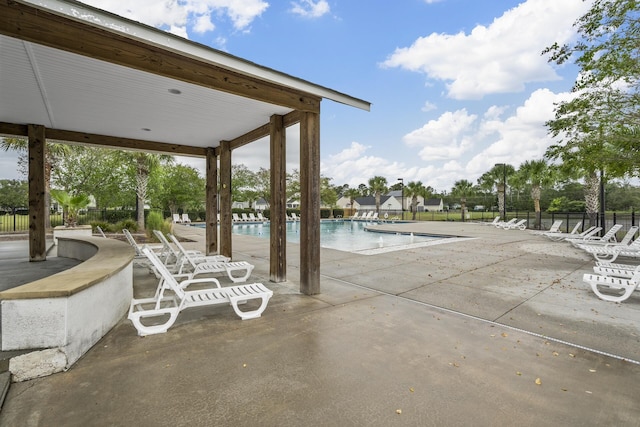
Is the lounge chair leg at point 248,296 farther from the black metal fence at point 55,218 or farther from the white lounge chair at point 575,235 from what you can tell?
the black metal fence at point 55,218

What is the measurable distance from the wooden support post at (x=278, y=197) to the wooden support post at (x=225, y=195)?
271 cm

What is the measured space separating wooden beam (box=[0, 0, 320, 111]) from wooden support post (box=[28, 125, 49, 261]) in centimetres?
551

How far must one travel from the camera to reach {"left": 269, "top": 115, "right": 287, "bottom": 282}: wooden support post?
5742mm

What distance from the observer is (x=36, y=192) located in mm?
6875

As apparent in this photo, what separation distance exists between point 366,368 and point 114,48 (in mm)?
4113

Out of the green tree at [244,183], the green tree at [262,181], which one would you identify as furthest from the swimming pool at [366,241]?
the green tree at [262,181]

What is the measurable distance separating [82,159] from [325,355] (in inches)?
828

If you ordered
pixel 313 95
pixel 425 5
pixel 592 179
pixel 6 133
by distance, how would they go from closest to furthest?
1. pixel 313 95
2. pixel 6 133
3. pixel 425 5
4. pixel 592 179

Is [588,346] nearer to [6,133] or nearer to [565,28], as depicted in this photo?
[565,28]

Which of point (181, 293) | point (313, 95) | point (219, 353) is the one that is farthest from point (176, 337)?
point (313, 95)

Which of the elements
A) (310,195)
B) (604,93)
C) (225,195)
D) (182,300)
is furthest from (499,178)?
(182,300)

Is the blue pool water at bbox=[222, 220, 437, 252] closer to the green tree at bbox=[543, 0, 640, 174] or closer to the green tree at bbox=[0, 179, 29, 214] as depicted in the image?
the green tree at bbox=[543, 0, 640, 174]

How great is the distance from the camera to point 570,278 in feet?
20.5

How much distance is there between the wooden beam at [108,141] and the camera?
22.1ft
